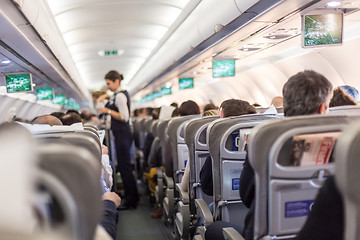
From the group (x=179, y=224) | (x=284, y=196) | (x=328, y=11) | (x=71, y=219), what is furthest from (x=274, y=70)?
(x=71, y=219)

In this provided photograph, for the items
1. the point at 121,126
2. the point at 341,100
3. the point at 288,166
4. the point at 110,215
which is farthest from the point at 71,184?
the point at 121,126

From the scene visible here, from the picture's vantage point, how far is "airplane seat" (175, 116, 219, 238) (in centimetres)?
363

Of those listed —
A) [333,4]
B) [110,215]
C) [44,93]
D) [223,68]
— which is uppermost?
[333,4]

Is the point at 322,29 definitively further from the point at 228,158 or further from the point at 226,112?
the point at 228,158

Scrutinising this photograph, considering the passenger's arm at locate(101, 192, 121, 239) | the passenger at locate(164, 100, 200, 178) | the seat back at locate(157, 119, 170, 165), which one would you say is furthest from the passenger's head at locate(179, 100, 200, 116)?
the passenger's arm at locate(101, 192, 121, 239)

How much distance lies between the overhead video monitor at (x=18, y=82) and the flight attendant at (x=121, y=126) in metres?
2.04

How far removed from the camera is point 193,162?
376 cm

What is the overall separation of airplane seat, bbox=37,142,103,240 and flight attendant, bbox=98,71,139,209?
4920 mm

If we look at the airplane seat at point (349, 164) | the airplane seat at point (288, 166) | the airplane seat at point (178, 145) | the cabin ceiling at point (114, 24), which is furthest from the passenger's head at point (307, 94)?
the cabin ceiling at point (114, 24)

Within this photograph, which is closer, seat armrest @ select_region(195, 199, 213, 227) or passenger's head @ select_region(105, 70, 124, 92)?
seat armrest @ select_region(195, 199, 213, 227)

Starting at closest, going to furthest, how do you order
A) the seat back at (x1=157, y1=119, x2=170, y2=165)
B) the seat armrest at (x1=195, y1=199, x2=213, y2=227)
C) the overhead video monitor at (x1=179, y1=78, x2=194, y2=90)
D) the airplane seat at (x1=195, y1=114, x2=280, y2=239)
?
the airplane seat at (x1=195, y1=114, x2=280, y2=239)
the seat armrest at (x1=195, y1=199, x2=213, y2=227)
the seat back at (x1=157, y1=119, x2=170, y2=165)
the overhead video monitor at (x1=179, y1=78, x2=194, y2=90)

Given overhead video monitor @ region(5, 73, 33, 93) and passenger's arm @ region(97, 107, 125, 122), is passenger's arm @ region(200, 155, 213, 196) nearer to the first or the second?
passenger's arm @ region(97, 107, 125, 122)

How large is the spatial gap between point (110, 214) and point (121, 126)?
3653mm

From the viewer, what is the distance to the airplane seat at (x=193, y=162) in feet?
11.9
